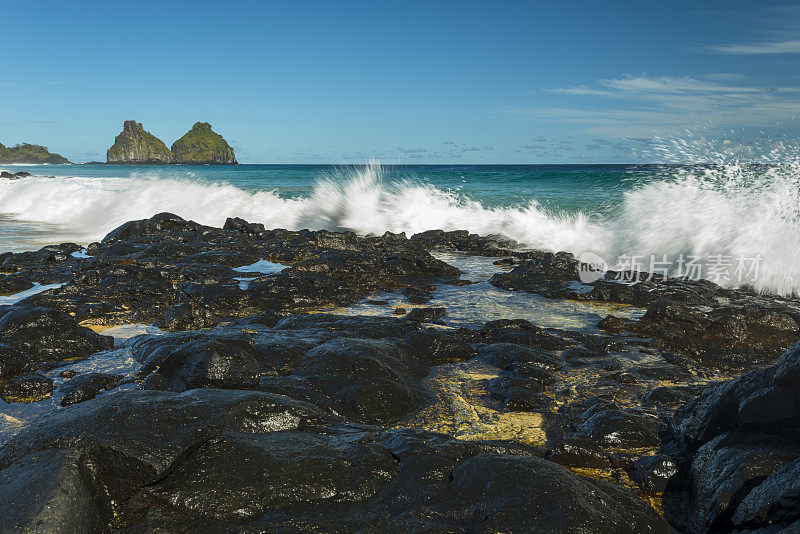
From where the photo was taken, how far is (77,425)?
3.07m

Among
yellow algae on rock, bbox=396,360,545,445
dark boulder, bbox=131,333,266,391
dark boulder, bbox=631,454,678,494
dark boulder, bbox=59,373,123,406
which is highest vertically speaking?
dark boulder, bbox=131,333,266,391

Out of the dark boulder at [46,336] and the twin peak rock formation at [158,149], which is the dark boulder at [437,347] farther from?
the twin peak rock formation at [158,149]

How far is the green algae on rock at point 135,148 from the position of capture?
127m

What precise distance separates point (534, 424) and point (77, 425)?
3.30 metres

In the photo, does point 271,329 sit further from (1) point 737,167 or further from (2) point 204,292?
(1) point 737,167

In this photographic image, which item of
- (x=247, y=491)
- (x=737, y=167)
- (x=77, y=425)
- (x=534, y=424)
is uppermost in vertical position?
(x=737, y=167)

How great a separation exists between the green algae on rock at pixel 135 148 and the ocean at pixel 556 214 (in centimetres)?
10595

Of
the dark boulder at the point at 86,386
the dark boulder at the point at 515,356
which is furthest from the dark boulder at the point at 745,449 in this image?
the dark boulder at the point at 86,386

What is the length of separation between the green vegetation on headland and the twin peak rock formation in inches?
773

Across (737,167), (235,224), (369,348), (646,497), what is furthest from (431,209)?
(646,497)

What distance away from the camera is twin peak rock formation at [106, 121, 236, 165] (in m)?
127

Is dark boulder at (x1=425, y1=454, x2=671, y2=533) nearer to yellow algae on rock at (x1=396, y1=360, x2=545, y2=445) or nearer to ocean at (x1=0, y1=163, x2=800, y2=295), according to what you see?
yellow algae on rock at (x1=396, y1=360, x2=545, y2=445)

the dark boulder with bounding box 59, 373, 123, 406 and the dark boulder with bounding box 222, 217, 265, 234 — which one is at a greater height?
the dark boulder with bounding box 222, 217, 265, 234

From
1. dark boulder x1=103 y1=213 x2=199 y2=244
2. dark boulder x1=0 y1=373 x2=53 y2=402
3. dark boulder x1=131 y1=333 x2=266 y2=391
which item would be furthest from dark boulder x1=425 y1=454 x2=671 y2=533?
dark boulder x1=103 y1=213 x2=199 y2=244
